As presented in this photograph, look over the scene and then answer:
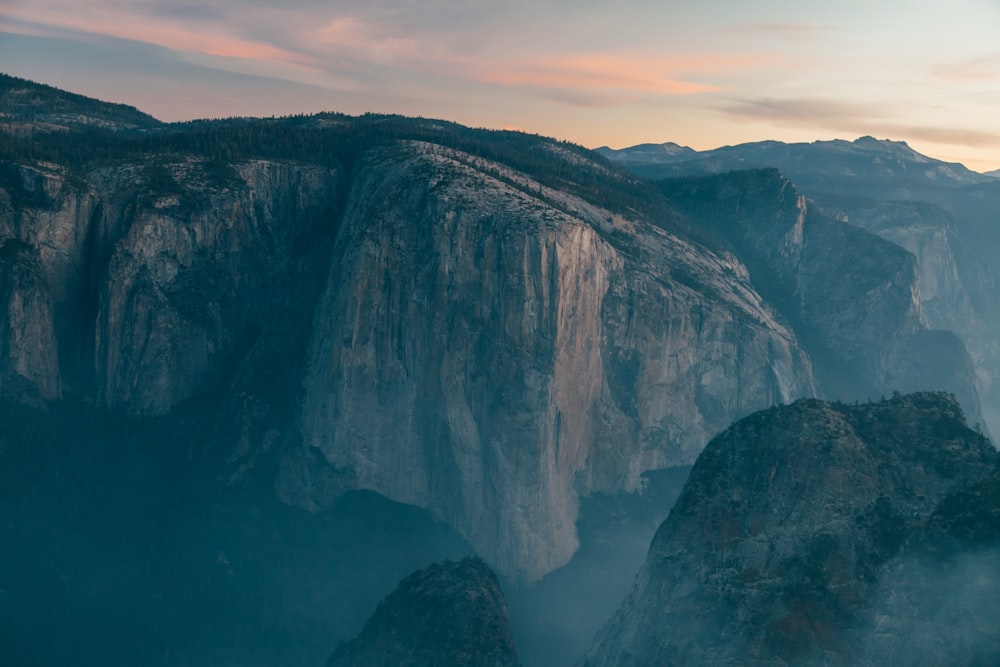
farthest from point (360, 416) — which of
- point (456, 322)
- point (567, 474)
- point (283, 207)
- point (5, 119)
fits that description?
point (5, 119)

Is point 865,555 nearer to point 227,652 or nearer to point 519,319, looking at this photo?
point 519,319

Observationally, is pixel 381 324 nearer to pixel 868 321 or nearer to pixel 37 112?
pixel 37 112

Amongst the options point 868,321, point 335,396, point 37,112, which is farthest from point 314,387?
point 868,321

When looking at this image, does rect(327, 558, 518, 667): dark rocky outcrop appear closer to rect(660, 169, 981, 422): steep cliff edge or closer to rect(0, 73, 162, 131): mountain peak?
rect(660, 169, 981, 422): steep cliff edge

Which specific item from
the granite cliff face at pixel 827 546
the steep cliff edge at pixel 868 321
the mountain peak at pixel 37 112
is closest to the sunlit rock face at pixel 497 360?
the steep cliff edge at pixel 868 321

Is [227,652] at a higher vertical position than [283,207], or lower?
lower
